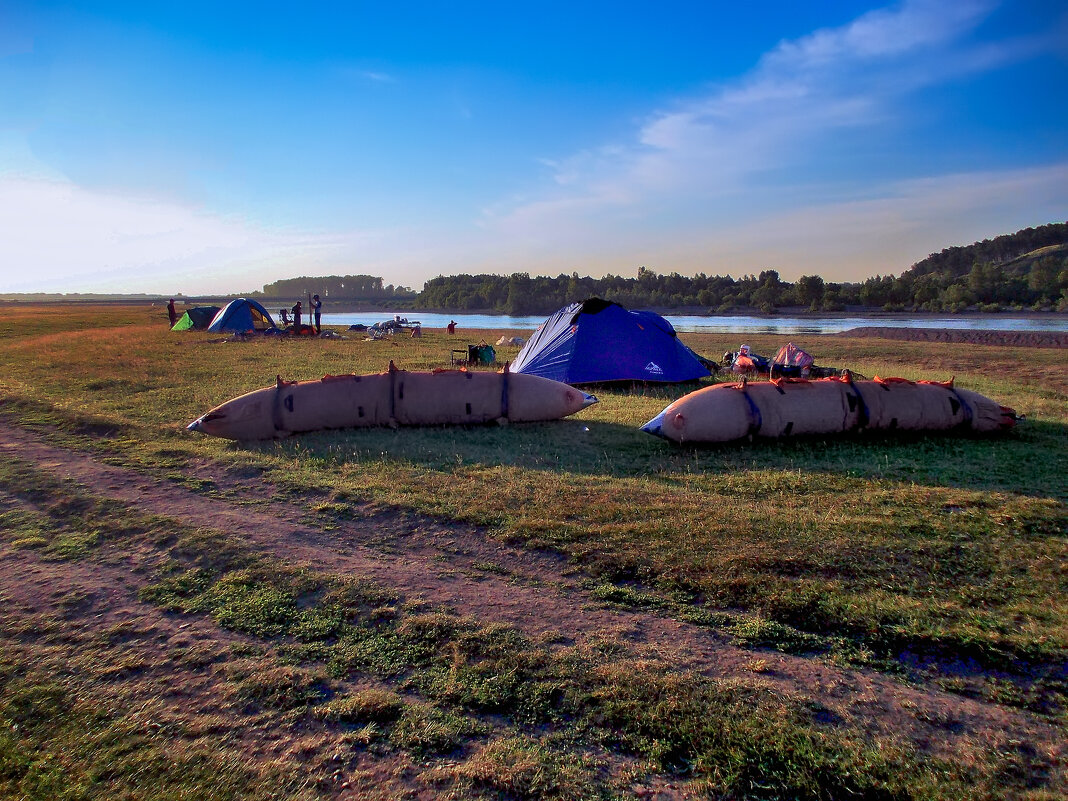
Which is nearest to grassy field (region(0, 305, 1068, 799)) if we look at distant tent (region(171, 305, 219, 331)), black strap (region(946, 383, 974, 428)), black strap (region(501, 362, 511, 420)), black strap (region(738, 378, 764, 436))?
black strap (region(738, 378, 764, 436))

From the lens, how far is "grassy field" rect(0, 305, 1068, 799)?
2922 mm

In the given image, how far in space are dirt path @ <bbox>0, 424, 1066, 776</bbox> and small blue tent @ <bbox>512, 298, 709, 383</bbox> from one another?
7.96 metres

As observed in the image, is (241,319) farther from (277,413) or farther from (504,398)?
(504,398)

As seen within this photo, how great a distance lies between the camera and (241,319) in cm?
3447

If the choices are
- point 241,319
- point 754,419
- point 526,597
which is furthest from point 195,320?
point 526,597

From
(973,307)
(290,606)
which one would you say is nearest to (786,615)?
(290,606)

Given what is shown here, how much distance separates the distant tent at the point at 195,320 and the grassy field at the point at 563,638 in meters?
33.1

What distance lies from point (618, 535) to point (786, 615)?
165 centimetres

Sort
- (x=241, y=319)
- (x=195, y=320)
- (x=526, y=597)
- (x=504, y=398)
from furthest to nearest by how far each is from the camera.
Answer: (x=195, y=320) → (x=241, y=319) → (x=504, y=398) → (x=526, y=597)

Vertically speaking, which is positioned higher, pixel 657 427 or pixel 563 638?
pixel 657 427

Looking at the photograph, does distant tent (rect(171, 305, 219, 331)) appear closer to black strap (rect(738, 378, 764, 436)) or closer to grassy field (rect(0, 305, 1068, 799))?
grassy field (rect(0, 305, 1068, 799))

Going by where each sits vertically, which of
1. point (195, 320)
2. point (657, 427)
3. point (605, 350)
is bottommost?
point (657, 427)

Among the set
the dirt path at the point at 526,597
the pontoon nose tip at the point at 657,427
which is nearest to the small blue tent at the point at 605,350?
the pontoon nose tip at the point at 657,427

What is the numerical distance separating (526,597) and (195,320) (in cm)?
3932
